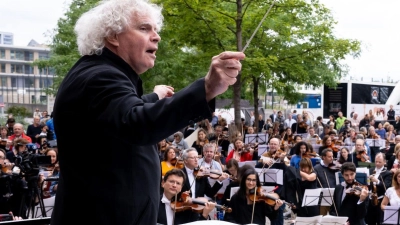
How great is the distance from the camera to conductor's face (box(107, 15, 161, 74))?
2.08m

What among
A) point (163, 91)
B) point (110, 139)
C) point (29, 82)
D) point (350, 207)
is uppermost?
point (29, 82)

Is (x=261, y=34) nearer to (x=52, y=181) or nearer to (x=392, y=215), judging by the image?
(x=392, y=215)

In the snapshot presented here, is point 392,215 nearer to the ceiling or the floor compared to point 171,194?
nearer to the floor

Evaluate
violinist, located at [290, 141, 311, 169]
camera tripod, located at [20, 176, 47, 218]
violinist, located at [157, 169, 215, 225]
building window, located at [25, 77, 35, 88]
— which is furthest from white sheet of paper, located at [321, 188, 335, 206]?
building window, located at [25, 77, 35, 88]

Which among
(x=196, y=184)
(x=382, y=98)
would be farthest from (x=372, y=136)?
(x=382, y=98)

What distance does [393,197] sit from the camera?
1007 cm

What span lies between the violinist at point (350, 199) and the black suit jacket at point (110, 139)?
8.62 metres

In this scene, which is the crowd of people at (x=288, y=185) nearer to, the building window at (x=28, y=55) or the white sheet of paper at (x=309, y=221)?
the white sheet of paper at (x=309, y=221)

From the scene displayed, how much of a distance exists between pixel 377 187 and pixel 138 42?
10027mm

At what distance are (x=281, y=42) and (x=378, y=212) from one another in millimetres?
9421

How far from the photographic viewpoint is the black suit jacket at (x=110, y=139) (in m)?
1.77

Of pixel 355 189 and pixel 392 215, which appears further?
pixel 355 189

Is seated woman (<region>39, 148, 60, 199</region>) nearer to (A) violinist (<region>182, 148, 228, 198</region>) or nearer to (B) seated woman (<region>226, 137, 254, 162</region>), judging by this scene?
(A) violinist (<region>182, 148, 228, 198</region>)

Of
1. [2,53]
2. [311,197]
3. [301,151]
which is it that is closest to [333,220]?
[311,197]
